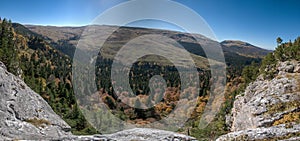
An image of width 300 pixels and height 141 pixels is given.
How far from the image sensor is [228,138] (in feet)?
102

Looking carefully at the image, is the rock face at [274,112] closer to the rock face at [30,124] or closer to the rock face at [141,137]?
the rock face at [141,137]

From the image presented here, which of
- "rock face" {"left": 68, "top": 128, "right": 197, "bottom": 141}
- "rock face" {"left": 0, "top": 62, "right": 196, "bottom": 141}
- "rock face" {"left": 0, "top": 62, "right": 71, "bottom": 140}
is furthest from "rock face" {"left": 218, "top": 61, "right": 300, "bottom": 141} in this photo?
"rock face" {"left": 0, "top": 62, "right": 71, "bottom": 140}

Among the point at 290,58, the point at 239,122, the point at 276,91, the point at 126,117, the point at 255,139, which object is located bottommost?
the point at 126,117

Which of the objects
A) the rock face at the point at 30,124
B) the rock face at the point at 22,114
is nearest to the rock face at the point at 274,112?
the rock face at the point at 30,124

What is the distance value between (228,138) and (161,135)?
7.96 metres

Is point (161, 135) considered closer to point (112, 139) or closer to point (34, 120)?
point (112, 139)

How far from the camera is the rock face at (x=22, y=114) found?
1619 inches

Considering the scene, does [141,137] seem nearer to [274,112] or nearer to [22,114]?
[274,112]

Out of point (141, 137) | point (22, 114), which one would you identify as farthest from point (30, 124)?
Answer: point (141, 137)

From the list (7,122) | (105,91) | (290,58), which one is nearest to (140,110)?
(105,91)

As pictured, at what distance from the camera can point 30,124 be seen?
1772 inches

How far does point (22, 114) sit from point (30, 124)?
485 cm

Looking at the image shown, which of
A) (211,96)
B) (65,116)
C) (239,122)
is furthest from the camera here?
(211,96)

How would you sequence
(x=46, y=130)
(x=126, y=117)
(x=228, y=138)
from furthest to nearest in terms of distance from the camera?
(x=126, y=117)
(x=46, y=130)
(x=228, y=138)
